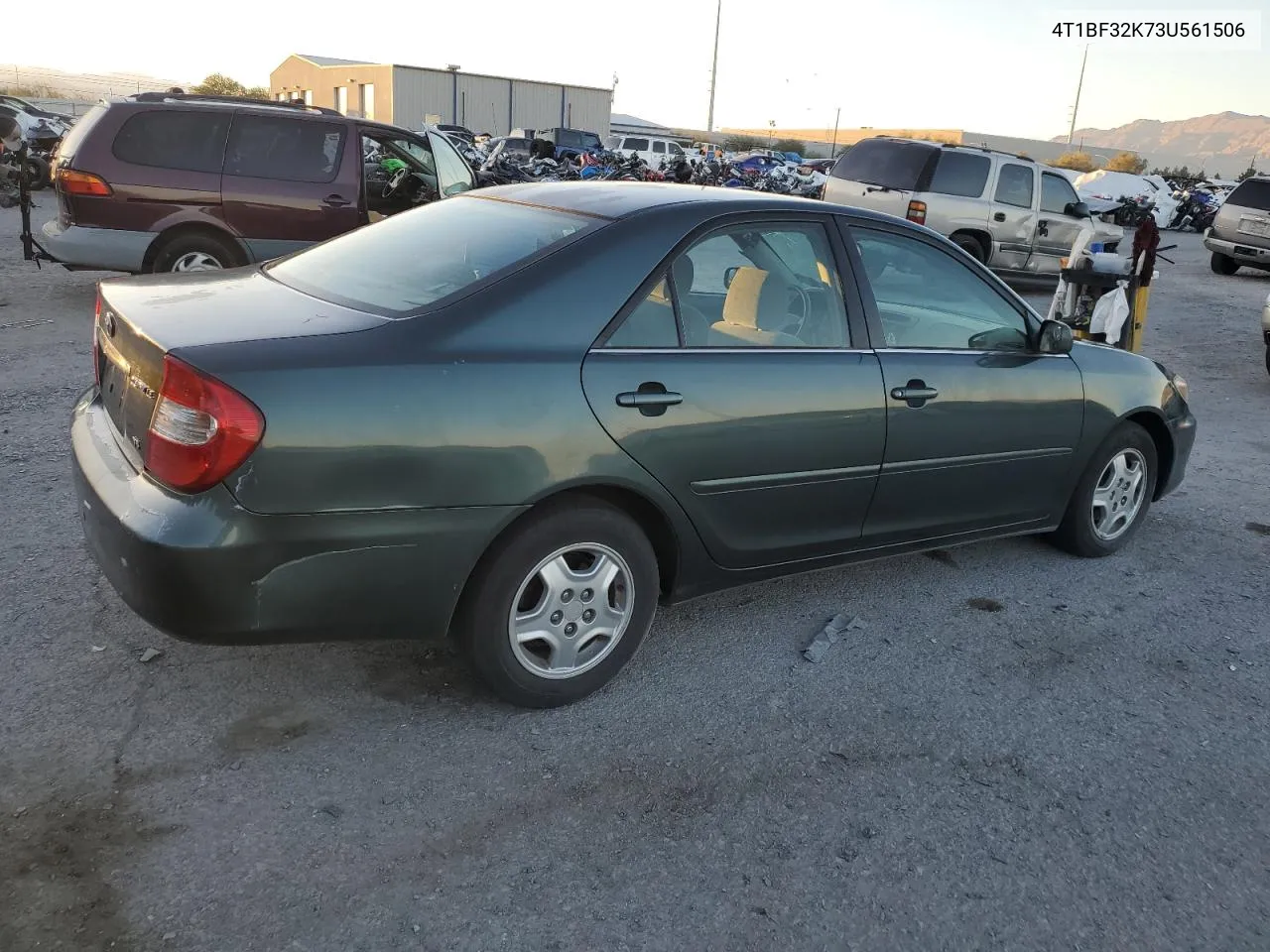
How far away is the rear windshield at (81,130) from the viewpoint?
8159mm

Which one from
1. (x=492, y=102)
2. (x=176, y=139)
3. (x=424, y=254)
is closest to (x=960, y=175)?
(x=176, y=139)

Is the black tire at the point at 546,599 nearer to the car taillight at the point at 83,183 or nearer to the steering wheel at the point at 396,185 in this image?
the car taillight at the point at 83,183

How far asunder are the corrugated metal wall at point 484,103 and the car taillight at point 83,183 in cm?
5708

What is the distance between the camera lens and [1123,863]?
2.78m

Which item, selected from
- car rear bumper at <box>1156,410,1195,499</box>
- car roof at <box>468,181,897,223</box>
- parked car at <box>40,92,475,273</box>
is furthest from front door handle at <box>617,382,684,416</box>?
parked car at <box>40,92,475,273</box>

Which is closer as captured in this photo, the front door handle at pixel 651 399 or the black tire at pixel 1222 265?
the front door handle at pixel 651 399

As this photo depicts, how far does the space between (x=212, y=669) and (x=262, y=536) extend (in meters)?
0.98

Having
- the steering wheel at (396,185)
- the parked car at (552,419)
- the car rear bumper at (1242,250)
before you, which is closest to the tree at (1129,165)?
the car rear bumper at (1242,250)

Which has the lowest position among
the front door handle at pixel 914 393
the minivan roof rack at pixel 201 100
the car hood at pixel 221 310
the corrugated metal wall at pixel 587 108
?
the front door handle at pixel 914 393

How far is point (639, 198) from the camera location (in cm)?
361

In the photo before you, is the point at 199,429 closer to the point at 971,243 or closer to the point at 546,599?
the point at 546,599

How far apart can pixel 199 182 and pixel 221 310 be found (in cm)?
603

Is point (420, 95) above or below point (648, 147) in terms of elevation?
above

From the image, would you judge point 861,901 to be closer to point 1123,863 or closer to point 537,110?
point 1123,863
